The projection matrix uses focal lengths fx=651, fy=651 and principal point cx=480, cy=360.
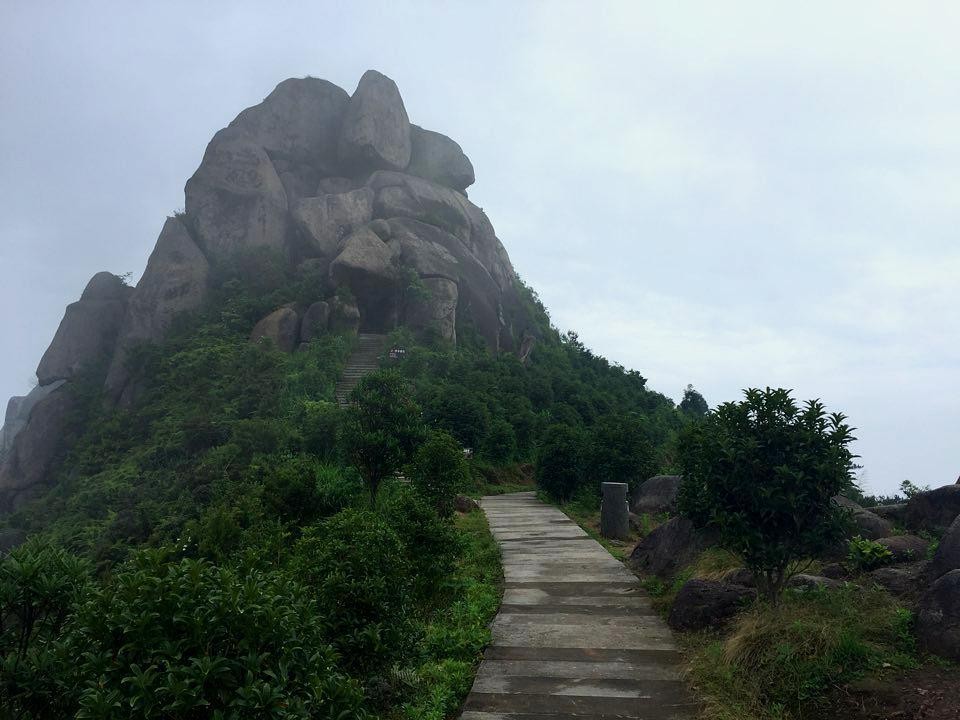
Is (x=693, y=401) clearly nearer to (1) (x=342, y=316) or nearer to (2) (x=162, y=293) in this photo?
(1) (x=342, y=316)

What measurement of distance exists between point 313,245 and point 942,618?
34.2 m

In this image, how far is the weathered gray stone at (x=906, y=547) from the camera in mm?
6078

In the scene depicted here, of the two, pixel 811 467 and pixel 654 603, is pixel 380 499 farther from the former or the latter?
pixel 811 467

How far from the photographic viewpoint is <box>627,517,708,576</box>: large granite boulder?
25.5ft

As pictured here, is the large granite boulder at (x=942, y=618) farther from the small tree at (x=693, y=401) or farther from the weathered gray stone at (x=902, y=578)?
the small tree at (x=693, y=401)

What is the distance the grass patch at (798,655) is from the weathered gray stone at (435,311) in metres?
27.1

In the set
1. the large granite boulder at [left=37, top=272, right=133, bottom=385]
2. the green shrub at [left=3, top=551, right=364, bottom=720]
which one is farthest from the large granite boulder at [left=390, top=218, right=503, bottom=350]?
the green shrub at [left=3, top=551, right=364, bottom=720]

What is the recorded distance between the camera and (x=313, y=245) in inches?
1399

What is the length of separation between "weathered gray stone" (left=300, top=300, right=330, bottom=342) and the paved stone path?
21.6 meters

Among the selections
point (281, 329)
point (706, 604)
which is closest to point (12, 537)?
point (281, 329)

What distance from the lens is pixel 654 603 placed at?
7.06 m

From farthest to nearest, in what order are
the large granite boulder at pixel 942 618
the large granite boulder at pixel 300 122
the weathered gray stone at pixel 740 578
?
the large granite boulder at pixel 300 122 → the weathered gray stone at pixel 740 578 → the large granite boulder at pixel 942 618

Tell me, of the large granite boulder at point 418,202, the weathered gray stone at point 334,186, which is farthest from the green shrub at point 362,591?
the weathered gray stone at point 334,186

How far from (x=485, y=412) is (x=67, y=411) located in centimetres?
2156
